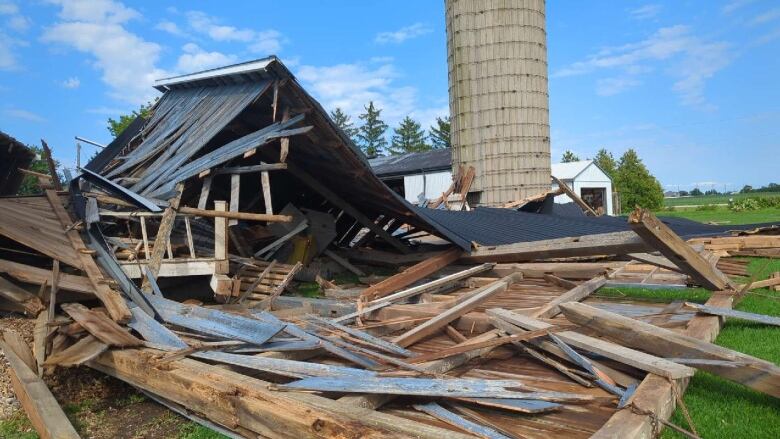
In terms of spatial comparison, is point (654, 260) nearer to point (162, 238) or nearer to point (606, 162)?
point (162, 238)

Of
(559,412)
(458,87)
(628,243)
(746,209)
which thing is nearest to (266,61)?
(628,243)

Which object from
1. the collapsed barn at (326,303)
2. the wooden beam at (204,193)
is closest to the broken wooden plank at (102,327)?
the collapsed barn at (326,303)

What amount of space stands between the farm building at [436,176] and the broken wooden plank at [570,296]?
1947 centimetres

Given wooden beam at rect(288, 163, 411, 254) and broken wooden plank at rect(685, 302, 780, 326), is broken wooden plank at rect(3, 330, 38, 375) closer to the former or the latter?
wooden beam at rect(288, 163, 411, 254)

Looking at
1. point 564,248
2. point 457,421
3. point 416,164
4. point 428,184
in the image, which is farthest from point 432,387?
point 416,164

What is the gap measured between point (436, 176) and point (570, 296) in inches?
966

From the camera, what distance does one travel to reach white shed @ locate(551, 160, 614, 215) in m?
36.0

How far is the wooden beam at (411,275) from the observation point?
22.9 ft

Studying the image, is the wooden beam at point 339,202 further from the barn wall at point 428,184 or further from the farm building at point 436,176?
the barn wall at point 428,184

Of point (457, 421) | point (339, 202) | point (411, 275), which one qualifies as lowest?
point (457, 421)

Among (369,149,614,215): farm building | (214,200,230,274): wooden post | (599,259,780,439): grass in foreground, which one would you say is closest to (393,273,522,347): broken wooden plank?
(599,259,780,439): grass in foreground

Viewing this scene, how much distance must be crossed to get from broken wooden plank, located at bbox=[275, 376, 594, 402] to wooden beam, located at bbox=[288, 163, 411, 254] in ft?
21.3

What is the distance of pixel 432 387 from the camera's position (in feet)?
A: 10.8

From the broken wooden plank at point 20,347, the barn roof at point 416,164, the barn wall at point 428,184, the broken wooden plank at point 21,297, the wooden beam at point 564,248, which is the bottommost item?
the broken wooden plank at point 20,347
